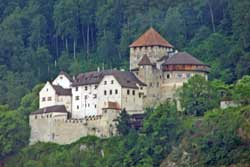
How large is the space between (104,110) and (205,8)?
32.3 metres

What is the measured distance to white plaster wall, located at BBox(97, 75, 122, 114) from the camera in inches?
5113

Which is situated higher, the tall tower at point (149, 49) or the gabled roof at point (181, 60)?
the tall tower at point (149, 49)

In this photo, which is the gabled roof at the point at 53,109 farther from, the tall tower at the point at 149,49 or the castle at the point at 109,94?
the tall tower at the point at 149,49

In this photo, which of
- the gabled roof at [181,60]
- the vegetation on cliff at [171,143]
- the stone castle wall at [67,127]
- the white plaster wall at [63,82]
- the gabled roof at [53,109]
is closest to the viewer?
the vegetation on cliff at [171,143]

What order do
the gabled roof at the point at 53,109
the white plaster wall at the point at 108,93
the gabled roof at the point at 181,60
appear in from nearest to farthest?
the white plaster wall at the point at 108,93 → the gabled roof at the point at 181,60 → the gabled roof at the point at 53,109

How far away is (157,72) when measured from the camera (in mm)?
131875

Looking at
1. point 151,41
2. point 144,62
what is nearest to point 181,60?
point 144,62

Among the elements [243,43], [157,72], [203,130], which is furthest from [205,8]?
[203,130]

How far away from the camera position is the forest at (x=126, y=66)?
4818 inches

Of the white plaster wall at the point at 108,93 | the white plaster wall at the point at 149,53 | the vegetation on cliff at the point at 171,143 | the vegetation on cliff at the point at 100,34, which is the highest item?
the vegetation on cliff at the point at 100,34

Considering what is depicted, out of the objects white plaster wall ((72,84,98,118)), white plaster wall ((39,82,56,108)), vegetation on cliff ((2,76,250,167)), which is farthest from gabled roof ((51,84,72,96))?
vegetation on cliff ((2,76,250,167))

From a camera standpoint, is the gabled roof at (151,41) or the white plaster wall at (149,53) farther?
the gabled roof at (151,41)

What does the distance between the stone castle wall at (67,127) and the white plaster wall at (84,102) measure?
1.39 metres

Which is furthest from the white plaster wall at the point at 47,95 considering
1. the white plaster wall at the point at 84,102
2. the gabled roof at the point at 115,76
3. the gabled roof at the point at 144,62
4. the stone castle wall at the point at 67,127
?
the gabled roof at the point at 144,62
